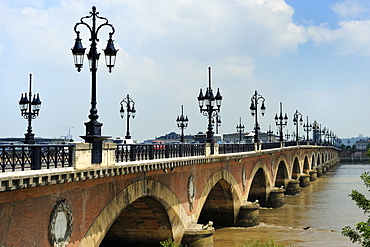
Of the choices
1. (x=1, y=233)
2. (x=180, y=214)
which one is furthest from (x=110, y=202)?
(x=180, y=214)

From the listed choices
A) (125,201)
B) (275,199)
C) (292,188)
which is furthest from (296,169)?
(125,201)

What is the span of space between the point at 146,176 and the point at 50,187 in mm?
6431

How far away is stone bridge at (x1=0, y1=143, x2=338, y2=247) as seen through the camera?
10.7 meters

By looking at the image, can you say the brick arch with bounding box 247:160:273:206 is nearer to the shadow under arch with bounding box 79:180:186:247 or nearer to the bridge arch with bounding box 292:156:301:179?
the shadow under arch with bounding box 79:180:186:247

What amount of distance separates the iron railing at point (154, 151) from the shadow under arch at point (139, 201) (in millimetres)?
1062

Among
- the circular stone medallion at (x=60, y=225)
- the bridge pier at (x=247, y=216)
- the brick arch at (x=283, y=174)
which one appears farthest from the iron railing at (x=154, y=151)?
the brick arch at (x=283, y=174)

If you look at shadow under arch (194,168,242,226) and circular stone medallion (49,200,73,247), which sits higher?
circular stone medallion (49,200,73,247)

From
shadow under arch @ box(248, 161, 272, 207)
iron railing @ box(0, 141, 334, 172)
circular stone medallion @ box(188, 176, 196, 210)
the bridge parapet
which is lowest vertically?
shadow under arch @ box(248, 161, 272, 207)

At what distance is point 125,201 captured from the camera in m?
16.0

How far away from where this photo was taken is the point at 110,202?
14867 mm

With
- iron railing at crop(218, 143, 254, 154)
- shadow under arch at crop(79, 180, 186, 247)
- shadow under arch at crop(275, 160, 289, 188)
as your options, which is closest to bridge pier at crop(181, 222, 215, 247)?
shadow under arch at crop(79, 180, 186, 247)

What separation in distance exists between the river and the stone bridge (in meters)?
2.06

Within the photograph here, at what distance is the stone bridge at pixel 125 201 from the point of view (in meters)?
10.7

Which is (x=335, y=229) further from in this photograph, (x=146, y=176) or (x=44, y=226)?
(x=44, y=226)
